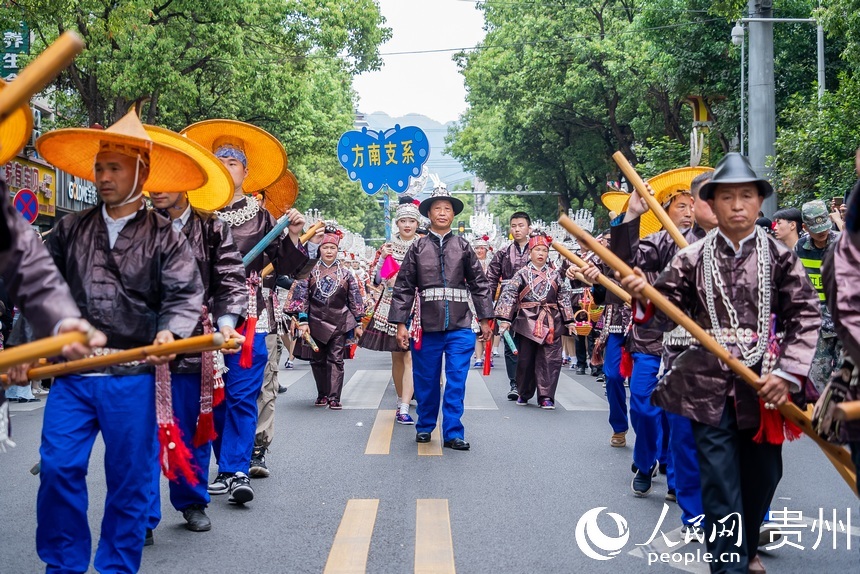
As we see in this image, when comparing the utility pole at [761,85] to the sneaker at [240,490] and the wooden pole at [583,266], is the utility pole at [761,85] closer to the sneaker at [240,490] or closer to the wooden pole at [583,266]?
the sneaker at [240,490]

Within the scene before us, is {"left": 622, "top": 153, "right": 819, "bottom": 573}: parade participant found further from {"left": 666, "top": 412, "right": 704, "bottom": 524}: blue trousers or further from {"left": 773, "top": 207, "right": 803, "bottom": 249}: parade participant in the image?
{"left": 773, "top": 207, "right": 803, "bottom": 249}: parade participant

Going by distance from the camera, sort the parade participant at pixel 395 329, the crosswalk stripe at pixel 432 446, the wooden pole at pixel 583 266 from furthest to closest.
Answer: the parade participant at pixel 395 329, the crosswalk stripe at pixel 432 446, the wooden pole at pixel 583 266

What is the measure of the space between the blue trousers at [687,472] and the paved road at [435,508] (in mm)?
225

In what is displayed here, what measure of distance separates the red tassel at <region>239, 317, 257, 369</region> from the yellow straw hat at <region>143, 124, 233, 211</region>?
951 millimetres

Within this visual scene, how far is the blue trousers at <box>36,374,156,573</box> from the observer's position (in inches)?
183

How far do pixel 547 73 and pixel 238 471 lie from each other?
95.9ft

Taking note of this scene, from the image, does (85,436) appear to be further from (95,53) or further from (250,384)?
(95,53)

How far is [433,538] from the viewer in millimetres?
6031

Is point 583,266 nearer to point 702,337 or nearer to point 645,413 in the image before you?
point 702,337

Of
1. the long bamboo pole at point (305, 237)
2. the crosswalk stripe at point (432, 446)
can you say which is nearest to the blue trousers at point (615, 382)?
the crosswalk stripe at point (432, 446)

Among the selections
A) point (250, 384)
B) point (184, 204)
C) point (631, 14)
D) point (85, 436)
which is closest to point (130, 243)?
point (85, 436)

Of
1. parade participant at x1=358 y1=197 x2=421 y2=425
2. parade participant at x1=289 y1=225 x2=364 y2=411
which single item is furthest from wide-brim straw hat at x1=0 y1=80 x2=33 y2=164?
parade participant at x1=289 y1=225 x2=364 y2=411

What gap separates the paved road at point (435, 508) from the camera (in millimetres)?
5594

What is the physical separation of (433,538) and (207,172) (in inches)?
90.2
